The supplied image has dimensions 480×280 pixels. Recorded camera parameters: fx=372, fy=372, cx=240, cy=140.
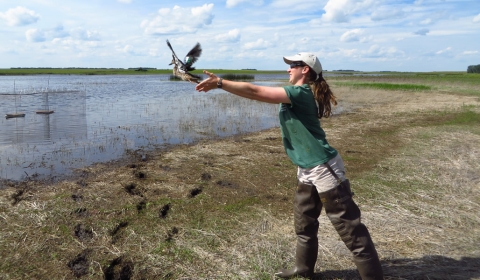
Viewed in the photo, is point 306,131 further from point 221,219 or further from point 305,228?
point 221,219

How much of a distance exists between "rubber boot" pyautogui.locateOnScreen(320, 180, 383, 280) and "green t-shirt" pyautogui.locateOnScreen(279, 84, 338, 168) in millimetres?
319

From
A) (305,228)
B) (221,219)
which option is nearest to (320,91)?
(305,228)

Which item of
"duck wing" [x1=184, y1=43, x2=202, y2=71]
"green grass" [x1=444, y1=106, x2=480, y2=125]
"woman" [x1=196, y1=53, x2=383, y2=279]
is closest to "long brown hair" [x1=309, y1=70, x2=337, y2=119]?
"woman" [x1=196, y1=53, x2=383, y2=279]

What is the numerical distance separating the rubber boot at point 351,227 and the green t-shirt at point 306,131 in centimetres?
32

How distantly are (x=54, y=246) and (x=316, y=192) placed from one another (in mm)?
3392

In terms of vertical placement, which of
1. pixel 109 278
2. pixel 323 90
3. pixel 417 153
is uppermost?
pixel 323 90

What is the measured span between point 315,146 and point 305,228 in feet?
2.93

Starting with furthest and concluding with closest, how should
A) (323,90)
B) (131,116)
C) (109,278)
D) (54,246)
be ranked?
(131,116) → (54,246) → (109,278) → (323,90)

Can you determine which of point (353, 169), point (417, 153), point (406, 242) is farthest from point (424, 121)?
point (406, 242)

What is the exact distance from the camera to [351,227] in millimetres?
3373

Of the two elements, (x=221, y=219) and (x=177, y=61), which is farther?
(x=221, y=219)

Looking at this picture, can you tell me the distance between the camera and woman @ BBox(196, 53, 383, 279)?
3.30m

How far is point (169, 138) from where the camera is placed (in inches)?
512

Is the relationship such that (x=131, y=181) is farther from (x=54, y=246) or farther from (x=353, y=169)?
(x=353, y=169)
